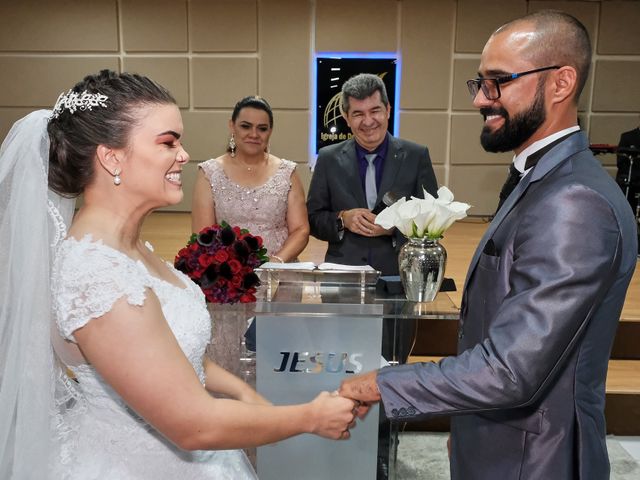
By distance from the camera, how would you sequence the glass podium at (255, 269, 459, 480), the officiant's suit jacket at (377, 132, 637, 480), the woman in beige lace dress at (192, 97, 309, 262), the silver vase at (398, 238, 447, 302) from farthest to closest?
the woman in beige lace dress at (192, 97, 309, 262), the silver vase at (398, 238, 447, 302), the glass podium at (255, 269, 459, 480), the officiant's suit jacket at (377, 132, 637, 480)

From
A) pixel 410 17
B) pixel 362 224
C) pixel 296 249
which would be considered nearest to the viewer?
pixel 362 224

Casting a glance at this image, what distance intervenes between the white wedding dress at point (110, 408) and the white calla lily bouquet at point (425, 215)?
93 cm

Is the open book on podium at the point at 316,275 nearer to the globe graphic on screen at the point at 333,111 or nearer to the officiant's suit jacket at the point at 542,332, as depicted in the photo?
the officiant's suit jacket at the point at 542,332

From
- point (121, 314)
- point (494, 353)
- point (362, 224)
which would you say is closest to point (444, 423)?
point (362, 224)

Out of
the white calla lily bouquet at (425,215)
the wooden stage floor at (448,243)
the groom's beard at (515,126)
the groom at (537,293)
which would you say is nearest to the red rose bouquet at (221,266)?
the white calla lily bouquet at (425,215)

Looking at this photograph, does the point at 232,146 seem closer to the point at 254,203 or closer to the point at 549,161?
the point at 254,203

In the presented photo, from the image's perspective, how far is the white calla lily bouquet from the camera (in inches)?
85.6

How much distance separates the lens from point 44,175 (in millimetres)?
1370

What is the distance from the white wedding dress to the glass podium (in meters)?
0.61

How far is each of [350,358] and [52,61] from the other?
24.4ft

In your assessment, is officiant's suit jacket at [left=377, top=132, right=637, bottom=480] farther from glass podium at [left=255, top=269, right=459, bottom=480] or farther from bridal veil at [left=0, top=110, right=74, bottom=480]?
bridal veil at [left=0, top=110, right=74, bottom=480]

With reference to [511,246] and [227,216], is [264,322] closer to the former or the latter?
[511,246]

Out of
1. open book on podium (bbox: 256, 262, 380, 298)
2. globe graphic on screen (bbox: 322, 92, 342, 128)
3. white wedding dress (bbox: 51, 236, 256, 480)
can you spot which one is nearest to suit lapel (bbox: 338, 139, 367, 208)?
open book on podium (bbox: 256, 262, 380, 298)

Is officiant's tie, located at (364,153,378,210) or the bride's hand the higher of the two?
officiant's tie, located at (364,153,378,210)
